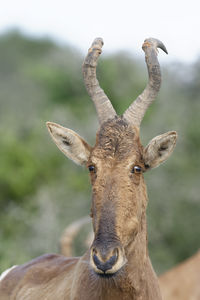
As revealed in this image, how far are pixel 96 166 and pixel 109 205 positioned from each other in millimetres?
516

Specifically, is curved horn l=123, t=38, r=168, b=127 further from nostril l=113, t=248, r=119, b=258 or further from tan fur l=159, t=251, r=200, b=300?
tan fur l=159, t=251, r=200, b=300

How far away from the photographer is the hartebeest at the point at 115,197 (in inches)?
239

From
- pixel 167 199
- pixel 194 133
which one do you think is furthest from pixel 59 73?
pixel 167 199

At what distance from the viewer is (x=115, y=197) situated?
20.6 feet

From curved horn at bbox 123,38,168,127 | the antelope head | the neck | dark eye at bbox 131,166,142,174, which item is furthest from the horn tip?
the neck

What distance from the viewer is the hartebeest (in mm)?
6066

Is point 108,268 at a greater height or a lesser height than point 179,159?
lesser

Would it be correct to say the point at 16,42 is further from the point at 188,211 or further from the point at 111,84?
the point at 188,211

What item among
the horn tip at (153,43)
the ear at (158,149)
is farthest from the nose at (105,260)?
the horn tip at (153,43)

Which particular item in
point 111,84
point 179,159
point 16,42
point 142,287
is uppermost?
point 16,42

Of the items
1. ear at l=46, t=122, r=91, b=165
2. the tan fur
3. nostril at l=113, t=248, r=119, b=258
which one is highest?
ear at l=46, t=122, r=91, b=165

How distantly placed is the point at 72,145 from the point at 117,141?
627 millimetres

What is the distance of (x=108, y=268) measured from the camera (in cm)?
581

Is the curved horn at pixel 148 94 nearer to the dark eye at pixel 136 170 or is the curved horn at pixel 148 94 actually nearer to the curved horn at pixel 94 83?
the curved horn at pixel 94 83
